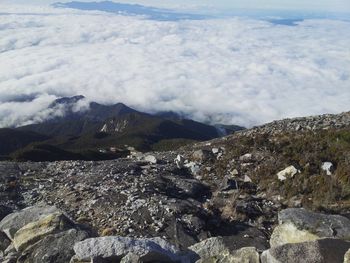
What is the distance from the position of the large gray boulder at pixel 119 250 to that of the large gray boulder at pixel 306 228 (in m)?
2.79

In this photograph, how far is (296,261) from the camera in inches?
301

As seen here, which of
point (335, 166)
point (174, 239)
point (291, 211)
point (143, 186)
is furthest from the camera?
point (335, 166)

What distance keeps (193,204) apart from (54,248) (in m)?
9.18

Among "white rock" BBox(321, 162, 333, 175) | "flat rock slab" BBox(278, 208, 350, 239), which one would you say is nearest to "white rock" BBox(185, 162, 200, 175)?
"white rock" BBox(321, 162, 333, 175)

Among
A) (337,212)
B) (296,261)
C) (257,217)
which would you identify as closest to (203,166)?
(257,217)

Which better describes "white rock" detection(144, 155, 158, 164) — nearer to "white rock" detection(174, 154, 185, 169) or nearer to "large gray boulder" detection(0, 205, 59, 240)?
"white rock" detection(174, 154, 185, 169)

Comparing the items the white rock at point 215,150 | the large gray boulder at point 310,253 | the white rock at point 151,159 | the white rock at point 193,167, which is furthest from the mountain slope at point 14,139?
the large gray boulder at point 310,253

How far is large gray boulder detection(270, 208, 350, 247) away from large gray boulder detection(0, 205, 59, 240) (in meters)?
5.34

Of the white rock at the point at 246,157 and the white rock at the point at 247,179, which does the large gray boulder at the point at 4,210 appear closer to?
the white rock at the point at 247,179

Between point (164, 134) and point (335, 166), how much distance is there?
147218mm

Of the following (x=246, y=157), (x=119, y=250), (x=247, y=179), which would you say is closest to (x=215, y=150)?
(x=246, y=157)

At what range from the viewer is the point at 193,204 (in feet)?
60.3

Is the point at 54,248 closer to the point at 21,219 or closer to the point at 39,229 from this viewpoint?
the point at 39,229

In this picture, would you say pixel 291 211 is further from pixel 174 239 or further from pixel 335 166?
pixel 335 166
